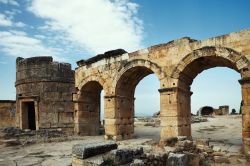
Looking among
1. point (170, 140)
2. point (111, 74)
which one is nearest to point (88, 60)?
point (111, 74)

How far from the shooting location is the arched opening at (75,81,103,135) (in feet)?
43.9

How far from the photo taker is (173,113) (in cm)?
936

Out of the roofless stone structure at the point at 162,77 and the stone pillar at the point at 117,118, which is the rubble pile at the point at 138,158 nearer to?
the roofless stone structure at the point at 162,77

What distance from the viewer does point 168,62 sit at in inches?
387

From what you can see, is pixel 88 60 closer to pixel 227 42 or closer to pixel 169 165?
pixel 227 42

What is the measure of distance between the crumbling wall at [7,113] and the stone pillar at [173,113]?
15.1 m

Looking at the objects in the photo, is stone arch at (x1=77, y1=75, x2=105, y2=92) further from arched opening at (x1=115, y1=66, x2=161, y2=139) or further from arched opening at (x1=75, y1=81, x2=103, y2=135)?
arched opening at (x1=115, y1=66, x2=161, y2=139)

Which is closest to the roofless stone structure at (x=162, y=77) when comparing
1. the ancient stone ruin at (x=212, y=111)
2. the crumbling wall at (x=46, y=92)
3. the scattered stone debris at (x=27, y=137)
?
the scattered stone debris at (x=27, y=137)

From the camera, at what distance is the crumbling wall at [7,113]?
20266 millimetres

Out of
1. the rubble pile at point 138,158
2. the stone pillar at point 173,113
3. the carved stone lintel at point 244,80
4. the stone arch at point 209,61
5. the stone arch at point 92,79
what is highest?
the stone arch at point 209,61

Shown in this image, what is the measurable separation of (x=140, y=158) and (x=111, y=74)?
6448mm

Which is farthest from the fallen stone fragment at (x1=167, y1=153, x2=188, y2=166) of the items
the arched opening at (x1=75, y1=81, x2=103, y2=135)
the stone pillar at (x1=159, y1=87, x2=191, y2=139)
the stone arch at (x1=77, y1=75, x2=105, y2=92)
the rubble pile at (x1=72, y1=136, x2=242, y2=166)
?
the arched opening at (x1=75, y1=81, x2=103, y2=135)

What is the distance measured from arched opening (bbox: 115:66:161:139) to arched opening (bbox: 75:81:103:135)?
2133 mm

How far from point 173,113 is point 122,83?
10.5 ft
